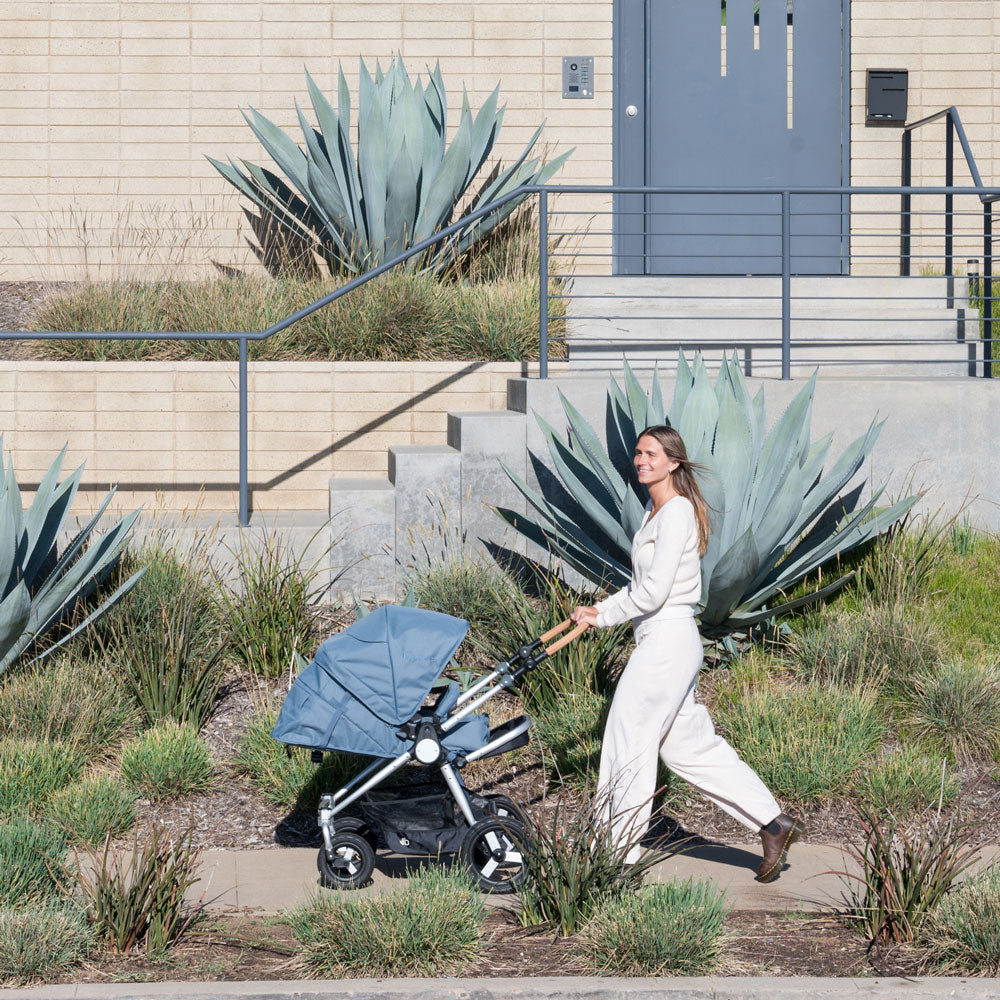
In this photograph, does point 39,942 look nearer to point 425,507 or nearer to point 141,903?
→ point 141,903

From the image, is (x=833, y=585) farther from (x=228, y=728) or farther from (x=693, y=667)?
(x=228, y=728)

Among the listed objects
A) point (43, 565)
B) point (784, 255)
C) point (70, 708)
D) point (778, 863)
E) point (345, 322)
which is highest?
point (784, 255)

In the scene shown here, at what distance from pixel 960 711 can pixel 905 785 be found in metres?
0.73

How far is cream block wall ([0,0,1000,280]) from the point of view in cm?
1191

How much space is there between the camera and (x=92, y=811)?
5664 mm

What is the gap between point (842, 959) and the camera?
4578mm

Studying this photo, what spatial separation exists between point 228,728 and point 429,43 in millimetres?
7409

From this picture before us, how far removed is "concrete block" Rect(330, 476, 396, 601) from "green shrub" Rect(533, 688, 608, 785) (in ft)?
5.51

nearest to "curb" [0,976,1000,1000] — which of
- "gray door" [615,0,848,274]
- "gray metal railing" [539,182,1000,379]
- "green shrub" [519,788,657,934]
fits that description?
"green shrub" [519,788,657,934]

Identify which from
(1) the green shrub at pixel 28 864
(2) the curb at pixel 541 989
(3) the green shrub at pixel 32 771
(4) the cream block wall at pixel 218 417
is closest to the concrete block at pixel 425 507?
(4) the cream block wall at pixel 218 417

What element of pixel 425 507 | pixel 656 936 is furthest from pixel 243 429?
pixel 656 936

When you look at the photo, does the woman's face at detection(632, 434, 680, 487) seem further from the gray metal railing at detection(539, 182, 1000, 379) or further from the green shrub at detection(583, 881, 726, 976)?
the gray metal railing at detection(539, 182, 1000, 379)

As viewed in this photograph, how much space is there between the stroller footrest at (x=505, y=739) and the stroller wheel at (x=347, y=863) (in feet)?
1.75

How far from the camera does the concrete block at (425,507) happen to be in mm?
A: 7887
